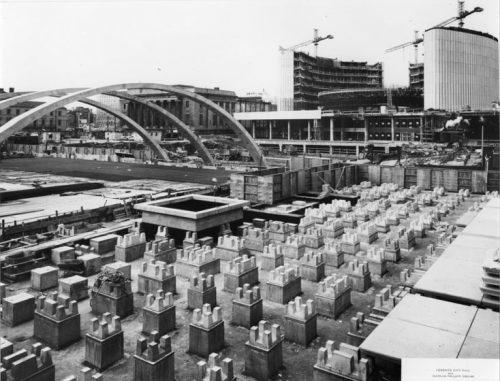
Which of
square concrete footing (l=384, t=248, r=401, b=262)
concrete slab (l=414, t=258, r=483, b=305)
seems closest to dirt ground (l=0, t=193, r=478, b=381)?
concrete slab (l=414, t=258, r=483, b=305)

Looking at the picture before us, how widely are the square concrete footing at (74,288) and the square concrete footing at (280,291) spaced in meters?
6.70

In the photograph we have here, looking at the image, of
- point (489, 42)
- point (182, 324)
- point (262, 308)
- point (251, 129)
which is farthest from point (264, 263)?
point (489, 42)

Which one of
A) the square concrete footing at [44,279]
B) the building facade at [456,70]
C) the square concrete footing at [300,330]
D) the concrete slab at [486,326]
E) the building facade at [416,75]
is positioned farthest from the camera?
the building facade at [416,75]

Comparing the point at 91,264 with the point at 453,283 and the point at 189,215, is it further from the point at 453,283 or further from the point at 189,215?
the point at 453,283

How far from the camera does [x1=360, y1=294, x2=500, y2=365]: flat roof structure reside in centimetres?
604

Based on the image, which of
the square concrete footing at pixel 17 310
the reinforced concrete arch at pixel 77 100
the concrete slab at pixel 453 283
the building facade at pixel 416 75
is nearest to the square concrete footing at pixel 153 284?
the square concrete footing at pixel 17 310

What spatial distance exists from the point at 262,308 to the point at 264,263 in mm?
4831

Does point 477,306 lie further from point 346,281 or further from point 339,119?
point 339,119

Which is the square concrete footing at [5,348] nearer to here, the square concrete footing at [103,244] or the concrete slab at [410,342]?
the concrete slab at [410,342]

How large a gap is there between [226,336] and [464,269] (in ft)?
23.3

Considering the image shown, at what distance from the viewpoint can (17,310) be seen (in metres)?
13.7

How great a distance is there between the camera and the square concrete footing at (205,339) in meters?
11.6

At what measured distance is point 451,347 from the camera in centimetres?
616

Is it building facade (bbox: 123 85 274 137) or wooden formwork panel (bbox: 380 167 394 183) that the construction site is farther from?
building facade (bbox: 123 85 274 137)
